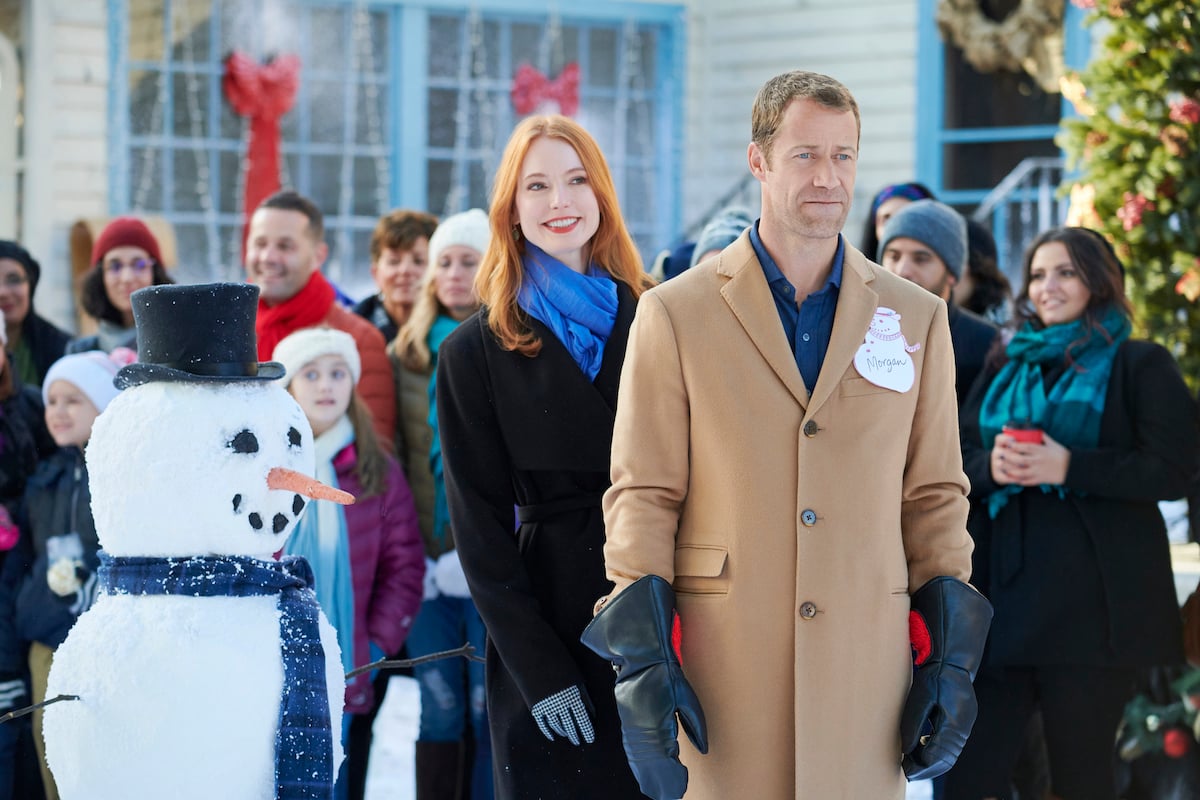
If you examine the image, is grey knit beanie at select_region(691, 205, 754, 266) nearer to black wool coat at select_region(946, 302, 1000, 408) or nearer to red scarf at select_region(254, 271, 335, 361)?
black wool coat at select_region(946, 302, 1000, 408)

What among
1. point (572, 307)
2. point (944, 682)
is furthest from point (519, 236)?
point (944, 682)

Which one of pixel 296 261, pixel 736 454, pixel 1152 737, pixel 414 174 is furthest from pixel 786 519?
pixel 414 174

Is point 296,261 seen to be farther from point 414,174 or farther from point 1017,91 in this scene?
point 1017,91

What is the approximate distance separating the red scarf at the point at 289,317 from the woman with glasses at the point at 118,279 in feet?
1.95

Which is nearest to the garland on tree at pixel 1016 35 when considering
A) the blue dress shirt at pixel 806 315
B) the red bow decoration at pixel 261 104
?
the red bow decoration at pixel 261 104

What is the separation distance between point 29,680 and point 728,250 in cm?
274

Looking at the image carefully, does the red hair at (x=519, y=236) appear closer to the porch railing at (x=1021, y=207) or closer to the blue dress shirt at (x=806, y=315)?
the blue dress shirt at (x=806, y=315)

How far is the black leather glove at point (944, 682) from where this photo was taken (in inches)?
95.8

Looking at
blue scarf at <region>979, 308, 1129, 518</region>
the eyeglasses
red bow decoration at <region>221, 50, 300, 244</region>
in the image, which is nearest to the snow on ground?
blue scarf at <region>979, 308, 1129, 518</region>

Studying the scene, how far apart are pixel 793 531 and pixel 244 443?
105 cm

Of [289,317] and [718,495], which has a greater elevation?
[289,317]

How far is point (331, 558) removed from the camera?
157 inches

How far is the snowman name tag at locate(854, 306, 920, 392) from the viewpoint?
2516mm

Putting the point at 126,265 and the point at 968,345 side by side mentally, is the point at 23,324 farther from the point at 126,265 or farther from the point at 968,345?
the point at 968,345
